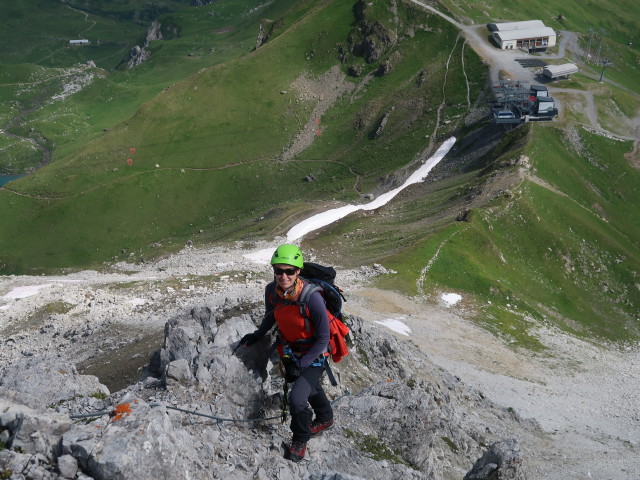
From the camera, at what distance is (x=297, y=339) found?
15555 mm

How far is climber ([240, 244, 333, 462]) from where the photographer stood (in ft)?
49.0

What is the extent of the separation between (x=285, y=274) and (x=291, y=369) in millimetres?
2807

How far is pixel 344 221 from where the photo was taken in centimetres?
8025

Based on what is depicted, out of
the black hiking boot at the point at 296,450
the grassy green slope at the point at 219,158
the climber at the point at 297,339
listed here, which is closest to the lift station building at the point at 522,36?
the grassy green slope at the point at 219,158

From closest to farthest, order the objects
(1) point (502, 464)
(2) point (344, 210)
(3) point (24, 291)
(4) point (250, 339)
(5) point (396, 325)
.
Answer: (4) point (250, 339), (1) point (502, 464), (5) point (396, 325), (3) point (24, 291), (2) point (344, 210)

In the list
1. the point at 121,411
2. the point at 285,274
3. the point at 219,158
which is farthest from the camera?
the point at 219,158

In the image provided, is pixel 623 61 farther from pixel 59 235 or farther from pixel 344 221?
pixel 59 235

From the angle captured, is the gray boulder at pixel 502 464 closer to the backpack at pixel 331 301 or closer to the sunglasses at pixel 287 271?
the backpack at pixel 331 301

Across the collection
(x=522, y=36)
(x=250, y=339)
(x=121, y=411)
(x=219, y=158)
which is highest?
(x=121, y=411)

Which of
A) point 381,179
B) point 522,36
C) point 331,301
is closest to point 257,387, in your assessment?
point 331,301

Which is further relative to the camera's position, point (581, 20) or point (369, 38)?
point (581, 20)

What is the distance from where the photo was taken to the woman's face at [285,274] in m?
14.8

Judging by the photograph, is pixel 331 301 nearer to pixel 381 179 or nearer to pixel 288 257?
pixel 288 257

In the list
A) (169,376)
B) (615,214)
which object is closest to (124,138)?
(615,214)
